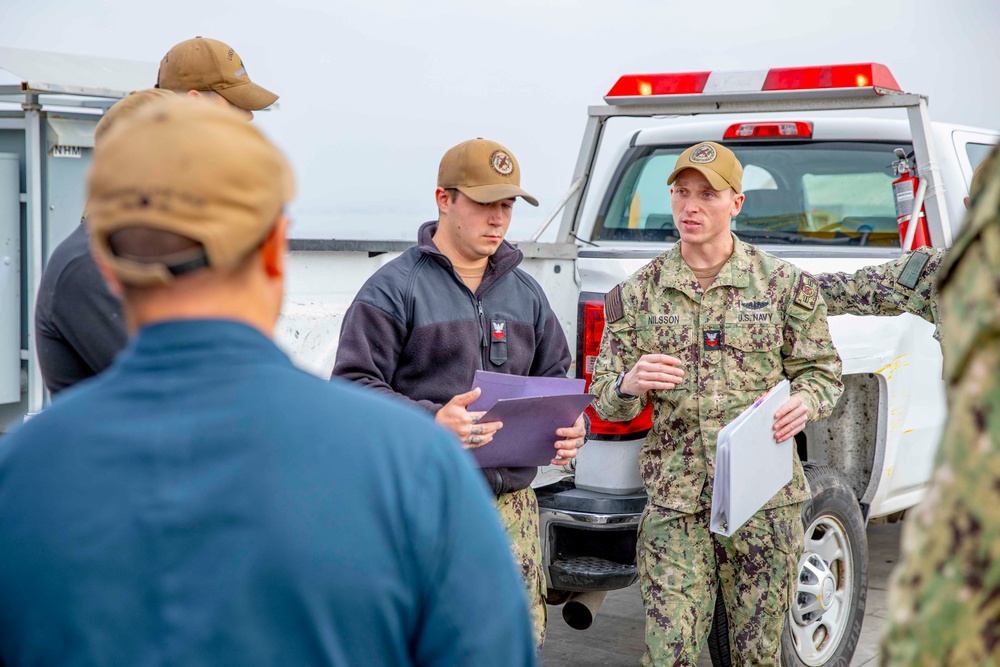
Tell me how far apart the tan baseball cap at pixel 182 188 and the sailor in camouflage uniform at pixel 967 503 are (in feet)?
2.21

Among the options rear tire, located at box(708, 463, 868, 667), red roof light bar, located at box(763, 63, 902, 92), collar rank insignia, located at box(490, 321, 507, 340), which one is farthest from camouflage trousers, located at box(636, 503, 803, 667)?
red roof light bar, located at box(763, 63, 902, 92)

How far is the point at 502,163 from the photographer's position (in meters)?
3.06

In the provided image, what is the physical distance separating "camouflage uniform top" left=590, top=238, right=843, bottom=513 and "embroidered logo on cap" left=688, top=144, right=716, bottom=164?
0.92 feet

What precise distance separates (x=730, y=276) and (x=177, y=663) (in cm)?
251

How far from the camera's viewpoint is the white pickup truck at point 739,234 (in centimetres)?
350

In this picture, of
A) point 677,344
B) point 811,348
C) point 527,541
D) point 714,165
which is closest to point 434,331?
point 527,541

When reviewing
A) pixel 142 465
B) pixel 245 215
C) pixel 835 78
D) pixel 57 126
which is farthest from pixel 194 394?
pixel 57 126

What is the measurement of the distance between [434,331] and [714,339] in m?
0.89

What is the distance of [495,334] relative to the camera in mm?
3027

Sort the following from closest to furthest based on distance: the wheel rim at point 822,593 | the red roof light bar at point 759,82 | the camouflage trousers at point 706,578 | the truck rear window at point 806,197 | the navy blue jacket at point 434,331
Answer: the navy blue jacket at point 434,331 → the camouflage trousers at point 706,578 → the wheel rim at point 822,593 → the red roof light bar at point 759,82 → the truck rear window at point 806,197

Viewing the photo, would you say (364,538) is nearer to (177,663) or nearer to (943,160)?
(177,663)

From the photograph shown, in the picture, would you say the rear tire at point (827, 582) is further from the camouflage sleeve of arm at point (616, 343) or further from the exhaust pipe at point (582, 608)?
the camouflage sleeve of arm at point (616, 343)

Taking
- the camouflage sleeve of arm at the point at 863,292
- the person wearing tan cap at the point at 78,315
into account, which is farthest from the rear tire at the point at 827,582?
the person wearing tan cap at the point at 78,315

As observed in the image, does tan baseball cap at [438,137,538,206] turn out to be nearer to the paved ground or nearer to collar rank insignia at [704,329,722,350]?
collar rank insignia at [704,329,722,350]
